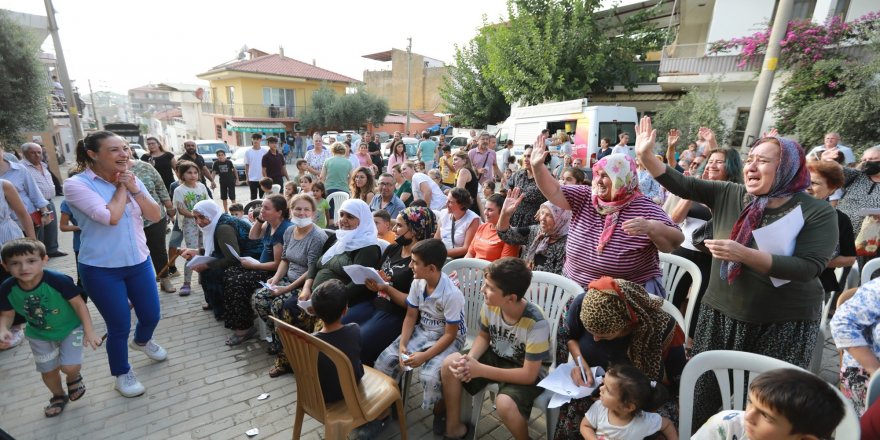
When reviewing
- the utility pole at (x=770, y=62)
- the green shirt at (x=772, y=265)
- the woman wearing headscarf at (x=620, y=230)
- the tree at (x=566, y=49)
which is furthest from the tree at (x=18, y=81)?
the utility pole at (x=770, y=62)

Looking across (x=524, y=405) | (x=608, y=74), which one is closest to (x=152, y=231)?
(x=524, y=405)

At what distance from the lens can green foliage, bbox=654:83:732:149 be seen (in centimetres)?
1255

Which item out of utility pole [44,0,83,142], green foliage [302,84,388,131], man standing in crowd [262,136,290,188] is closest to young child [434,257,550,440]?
man standing in crowd [262,136,290,188]

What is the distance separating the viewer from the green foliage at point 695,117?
12555mm

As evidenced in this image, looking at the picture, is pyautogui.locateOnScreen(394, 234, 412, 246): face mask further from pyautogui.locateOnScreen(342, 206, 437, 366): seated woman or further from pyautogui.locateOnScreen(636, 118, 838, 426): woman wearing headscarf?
pyautogui.locateOnScreen(636, 118, 838, 426): woman wearing headscarf

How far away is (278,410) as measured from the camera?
2.91m

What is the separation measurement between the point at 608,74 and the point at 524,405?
1831cm

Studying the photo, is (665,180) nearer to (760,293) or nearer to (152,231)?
(760,293)

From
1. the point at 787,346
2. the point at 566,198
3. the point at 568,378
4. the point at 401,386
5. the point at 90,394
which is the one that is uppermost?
the point at 566,198

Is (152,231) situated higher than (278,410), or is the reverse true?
(152,231)

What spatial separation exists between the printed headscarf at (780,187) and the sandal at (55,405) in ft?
14.5

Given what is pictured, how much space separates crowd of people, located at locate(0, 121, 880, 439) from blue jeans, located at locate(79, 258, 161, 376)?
0.01 m

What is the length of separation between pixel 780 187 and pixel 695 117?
42.8 feet

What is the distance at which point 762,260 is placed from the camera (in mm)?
1773
